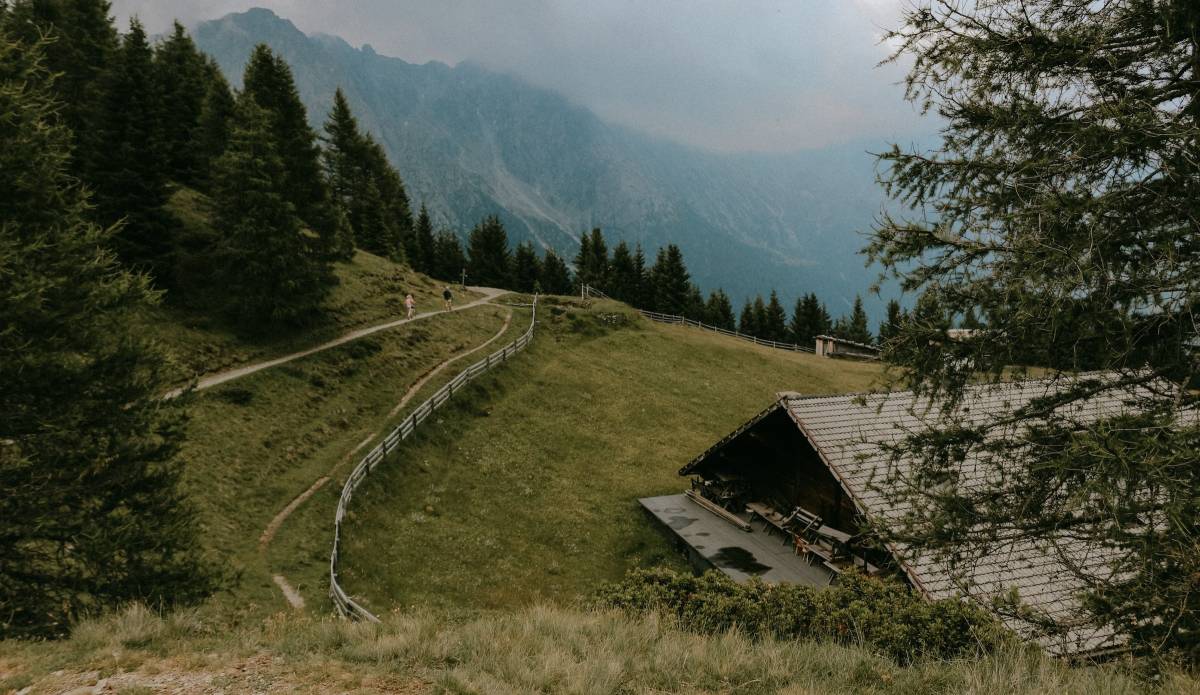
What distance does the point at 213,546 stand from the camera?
62.2 ft

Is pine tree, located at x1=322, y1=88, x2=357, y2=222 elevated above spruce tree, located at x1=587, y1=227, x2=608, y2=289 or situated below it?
above

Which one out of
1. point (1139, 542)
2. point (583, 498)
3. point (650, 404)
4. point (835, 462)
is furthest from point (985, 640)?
point (650, 404)

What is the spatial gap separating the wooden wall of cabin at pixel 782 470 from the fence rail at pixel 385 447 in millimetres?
13874

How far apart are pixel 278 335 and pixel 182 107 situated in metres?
24.6

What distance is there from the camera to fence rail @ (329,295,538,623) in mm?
16969

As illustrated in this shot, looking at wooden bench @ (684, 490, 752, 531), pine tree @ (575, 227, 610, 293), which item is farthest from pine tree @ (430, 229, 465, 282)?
wooden bench @ (684, 490, 752, 531)

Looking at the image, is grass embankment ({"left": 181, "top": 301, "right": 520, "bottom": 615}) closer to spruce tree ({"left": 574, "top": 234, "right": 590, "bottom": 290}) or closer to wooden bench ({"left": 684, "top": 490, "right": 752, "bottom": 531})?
wooden bench ({"left": 684, "top": 490, "right": 752, "bottom": 531})

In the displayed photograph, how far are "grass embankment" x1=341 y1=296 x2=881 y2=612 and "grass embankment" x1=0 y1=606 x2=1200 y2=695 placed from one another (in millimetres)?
4138

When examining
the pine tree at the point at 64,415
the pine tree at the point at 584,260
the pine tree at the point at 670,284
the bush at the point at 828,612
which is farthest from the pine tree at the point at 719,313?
the pine tree at the point at 64,415

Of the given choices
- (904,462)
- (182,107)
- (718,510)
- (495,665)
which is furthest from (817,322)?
(495,665)

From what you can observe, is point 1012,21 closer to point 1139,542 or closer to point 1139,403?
point 1139,403

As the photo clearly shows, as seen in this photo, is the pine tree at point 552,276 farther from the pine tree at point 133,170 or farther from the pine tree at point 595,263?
the pine tree at point 133,170

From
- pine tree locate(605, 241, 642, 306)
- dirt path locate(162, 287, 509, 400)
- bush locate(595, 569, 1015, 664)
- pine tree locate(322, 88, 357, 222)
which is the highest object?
pine tree locate(322, 88, 357, 222)

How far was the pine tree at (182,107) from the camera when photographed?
141 feet
